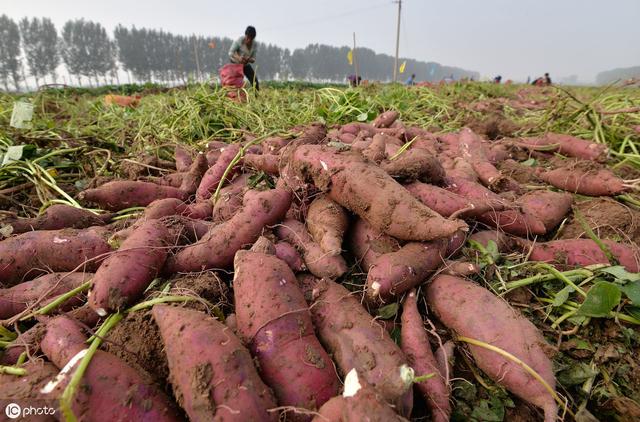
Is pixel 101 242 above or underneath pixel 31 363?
above

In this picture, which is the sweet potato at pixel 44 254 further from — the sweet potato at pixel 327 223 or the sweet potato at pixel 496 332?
the sweet potato at pixel 496 332

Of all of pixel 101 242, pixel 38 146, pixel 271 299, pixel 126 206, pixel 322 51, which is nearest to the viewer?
pixel 271 299

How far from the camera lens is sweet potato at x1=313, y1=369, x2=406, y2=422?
836 millimetres

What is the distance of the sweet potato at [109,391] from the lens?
0.89m

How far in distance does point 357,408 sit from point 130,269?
37.5 inches

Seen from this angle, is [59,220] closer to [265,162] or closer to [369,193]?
[265,162]

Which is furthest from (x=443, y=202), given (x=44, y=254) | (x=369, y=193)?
(x=44, y=254)

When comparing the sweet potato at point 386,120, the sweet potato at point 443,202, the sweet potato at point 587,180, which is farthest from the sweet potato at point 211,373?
the sweet potato at point 386,120

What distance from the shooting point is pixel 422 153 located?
182 cm

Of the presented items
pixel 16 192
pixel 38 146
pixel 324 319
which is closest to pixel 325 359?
pixel 324 319

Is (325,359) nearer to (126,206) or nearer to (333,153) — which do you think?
(333,153)

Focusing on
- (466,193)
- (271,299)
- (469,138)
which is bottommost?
(271,299)

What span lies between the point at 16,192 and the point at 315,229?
2.16 m

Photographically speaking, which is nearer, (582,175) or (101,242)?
(101,242)
